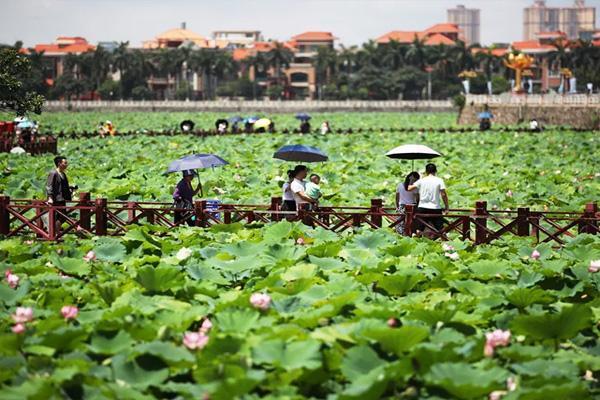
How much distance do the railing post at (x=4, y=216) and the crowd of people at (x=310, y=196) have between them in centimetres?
44

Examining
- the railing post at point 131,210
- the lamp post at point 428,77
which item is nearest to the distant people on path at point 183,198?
the railing post at point 131,210

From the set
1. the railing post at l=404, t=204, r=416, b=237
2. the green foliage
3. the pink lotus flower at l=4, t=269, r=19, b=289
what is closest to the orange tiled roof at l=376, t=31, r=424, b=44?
the green foliage

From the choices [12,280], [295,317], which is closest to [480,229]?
[295,317]

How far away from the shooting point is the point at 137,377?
238 inches

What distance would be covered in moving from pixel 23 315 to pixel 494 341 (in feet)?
8.79

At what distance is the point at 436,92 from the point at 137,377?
86416 millimetres

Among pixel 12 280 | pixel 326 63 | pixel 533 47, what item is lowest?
pixel 12 280

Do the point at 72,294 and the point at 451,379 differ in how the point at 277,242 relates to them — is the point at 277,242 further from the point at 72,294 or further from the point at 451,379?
the point at 451,379

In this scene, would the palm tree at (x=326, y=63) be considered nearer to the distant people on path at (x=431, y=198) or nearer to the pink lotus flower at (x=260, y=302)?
the distant people on path at (x=431, y=198)

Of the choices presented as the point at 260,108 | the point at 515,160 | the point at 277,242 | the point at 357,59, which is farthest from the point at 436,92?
the point at 277,242

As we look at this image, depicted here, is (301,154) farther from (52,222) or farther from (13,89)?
(13,89)

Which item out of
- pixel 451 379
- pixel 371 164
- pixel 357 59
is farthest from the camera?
pixel 357 59

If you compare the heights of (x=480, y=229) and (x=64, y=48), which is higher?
(x=64, y=48)

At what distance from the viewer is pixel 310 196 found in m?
12.2
